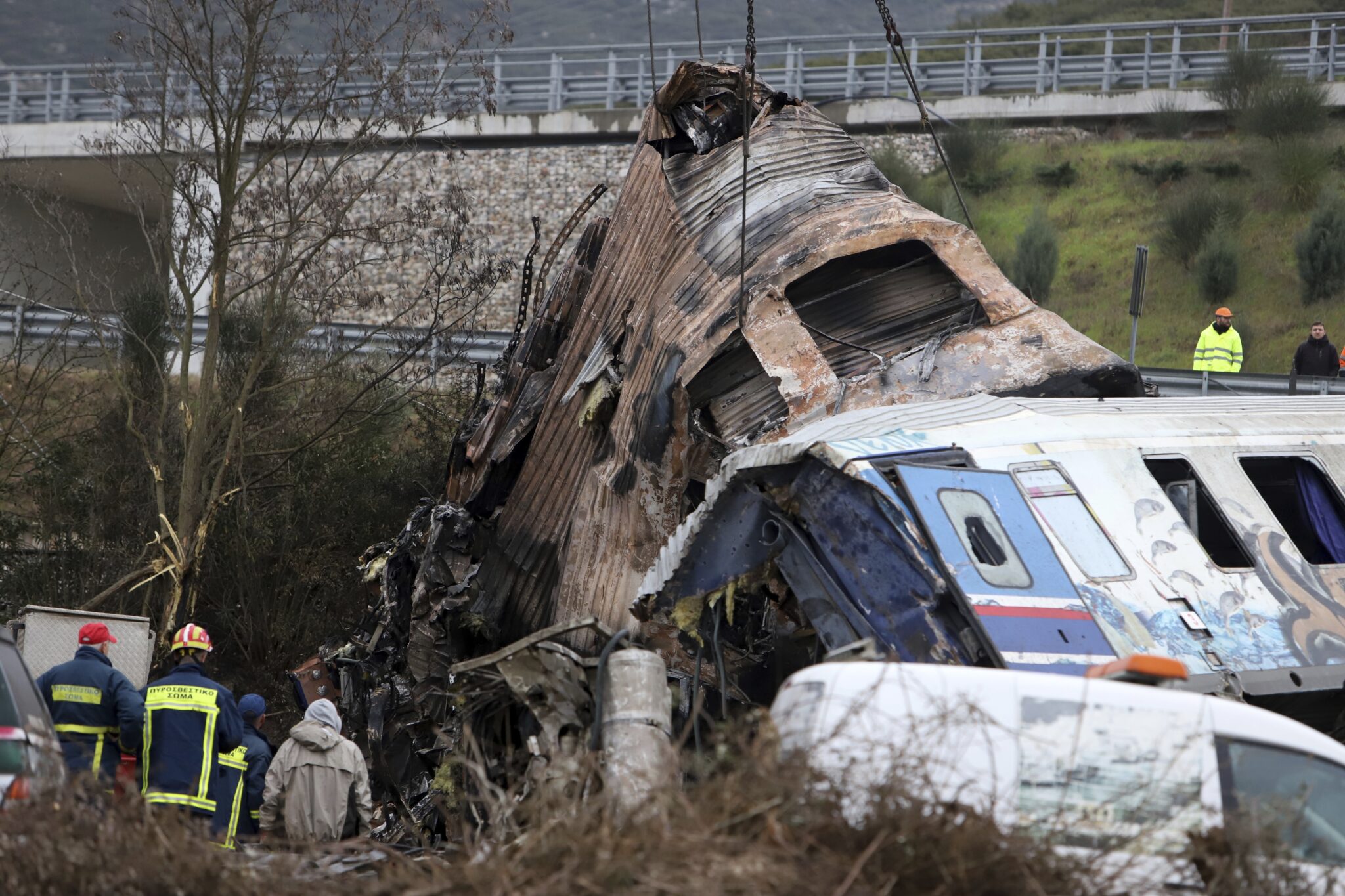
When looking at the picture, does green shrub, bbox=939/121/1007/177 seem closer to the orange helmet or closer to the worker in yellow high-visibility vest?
the worker in yellow high-visibility vest

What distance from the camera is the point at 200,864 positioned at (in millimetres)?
4262

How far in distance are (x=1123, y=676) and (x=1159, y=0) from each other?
178 ft

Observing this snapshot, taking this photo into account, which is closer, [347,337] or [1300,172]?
[347,337]

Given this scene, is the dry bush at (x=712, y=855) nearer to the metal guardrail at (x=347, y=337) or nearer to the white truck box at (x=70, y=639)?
the white truck box at (x=70, y=639)

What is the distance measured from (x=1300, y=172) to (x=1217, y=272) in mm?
3956

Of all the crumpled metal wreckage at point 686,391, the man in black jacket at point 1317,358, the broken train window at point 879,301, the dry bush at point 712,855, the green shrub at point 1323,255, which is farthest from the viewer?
the green shrub at point 1323,255

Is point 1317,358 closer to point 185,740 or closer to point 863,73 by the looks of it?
point 185,740

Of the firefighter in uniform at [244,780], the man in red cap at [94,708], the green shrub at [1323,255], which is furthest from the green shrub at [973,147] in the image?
the man in red cap at [94,708]

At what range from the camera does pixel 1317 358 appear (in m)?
15.0

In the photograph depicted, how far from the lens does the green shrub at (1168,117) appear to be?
28.1 metres

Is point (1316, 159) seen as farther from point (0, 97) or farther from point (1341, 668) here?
point (0, 97)

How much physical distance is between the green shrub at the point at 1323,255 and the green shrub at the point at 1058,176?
16.1ft

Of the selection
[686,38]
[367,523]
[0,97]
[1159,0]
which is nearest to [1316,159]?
[367,523]

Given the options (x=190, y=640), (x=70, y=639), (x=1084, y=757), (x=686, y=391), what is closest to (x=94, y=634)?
(x=190, y=640)
